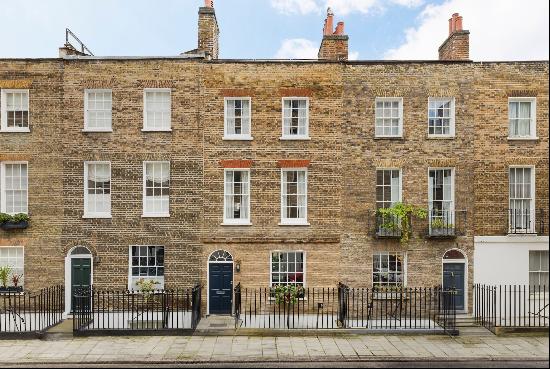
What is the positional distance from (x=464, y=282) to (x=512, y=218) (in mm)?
3170

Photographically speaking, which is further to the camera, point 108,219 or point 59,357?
point 108,219

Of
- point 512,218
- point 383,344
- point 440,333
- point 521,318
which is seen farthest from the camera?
point 512,218

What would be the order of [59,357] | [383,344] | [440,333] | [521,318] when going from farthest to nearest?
[521,318] → [440,333] → [383,344] → [59,357]

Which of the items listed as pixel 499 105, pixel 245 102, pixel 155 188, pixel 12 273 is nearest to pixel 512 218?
pixel 499 105

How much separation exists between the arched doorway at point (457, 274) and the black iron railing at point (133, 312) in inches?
386

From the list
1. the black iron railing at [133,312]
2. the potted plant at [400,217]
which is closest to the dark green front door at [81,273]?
the black iron railing at [133,312]

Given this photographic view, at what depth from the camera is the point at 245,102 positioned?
1780 centimetres

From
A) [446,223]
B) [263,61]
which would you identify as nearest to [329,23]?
[263,61]

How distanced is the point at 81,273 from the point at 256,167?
8192 millimetres

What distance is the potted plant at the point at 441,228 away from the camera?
1711 cm

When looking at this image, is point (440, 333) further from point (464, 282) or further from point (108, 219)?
point (108, 219)

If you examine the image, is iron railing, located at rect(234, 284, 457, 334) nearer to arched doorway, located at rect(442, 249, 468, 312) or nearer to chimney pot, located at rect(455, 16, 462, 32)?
arched doorway, located at rect(442, 249, 468, 312)

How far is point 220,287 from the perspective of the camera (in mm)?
17484

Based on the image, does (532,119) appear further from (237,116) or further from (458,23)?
(237,116)
